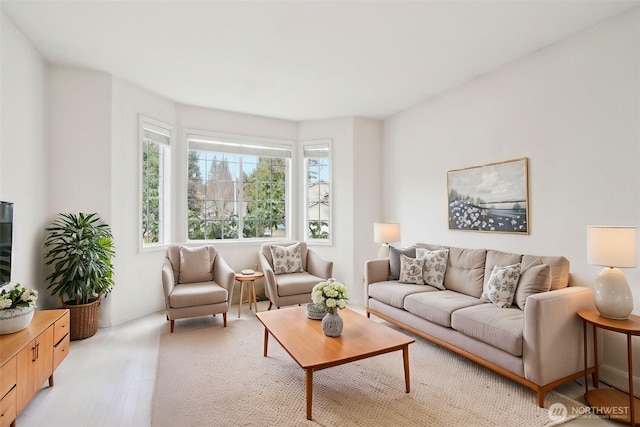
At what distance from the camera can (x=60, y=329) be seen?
2369mm

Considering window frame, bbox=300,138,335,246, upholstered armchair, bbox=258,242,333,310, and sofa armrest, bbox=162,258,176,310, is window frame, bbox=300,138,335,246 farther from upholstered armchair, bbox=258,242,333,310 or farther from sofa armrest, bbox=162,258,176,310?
sofa armrest, bbox=162,258,176,310

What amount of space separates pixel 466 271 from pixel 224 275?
9.26 ft

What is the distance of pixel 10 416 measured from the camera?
1724 millimetres

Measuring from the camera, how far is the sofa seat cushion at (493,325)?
7.27ft

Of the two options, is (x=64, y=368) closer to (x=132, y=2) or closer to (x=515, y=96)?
(x=132, y=2)

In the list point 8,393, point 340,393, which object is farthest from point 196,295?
point 340,393

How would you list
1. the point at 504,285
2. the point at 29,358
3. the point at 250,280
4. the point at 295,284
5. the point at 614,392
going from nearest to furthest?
the point at 29,358
the point at 614,392
the point at 504,285
the point at 295,284
the point at 250,280

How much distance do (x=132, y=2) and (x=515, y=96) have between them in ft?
11.5

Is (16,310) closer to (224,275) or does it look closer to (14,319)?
(14,319)

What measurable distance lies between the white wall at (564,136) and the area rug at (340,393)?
1.11 metres

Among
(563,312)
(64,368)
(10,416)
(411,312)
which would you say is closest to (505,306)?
(563,312)

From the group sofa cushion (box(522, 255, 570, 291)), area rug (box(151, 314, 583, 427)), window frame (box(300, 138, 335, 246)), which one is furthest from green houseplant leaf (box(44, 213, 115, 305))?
sofa cushion (box(522, 255, 570, 291))

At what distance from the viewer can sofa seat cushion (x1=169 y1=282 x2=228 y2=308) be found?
337 cm

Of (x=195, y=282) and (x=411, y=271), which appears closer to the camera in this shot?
(x=411, y=271)
